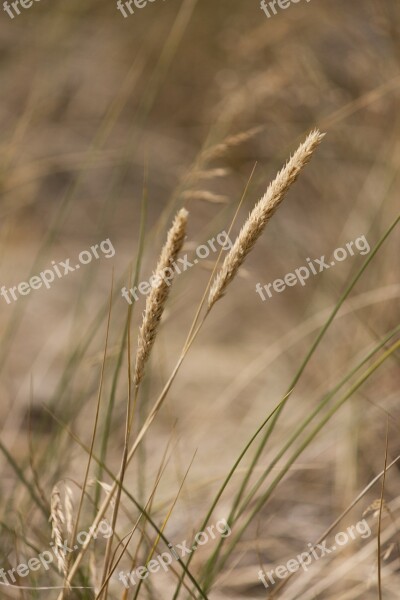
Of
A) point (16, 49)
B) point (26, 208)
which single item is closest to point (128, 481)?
point (26, 208)

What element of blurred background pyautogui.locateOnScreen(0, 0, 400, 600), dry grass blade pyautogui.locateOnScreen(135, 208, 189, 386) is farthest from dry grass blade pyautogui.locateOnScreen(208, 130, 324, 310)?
blurred background pyautogui.locateOnScreen(0, 0, 400, 600)

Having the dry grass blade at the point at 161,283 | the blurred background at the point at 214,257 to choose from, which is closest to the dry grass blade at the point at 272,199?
the dry grass blade at the point at 161,283

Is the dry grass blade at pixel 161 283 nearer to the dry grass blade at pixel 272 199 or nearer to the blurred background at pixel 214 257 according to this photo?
the dry grass blade at pixel 272 199

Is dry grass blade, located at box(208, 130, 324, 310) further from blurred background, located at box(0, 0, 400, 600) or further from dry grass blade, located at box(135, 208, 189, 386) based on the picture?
blurred background, located at box(0, 0, 400, 600)

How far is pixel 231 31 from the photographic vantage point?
2.99 meters

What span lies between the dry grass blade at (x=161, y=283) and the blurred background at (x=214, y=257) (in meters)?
0.25

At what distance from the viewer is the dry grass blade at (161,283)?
676 mm

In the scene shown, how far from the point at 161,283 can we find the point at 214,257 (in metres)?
2.17

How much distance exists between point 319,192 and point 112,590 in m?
1.68

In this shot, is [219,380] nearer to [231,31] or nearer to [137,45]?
[231,31]

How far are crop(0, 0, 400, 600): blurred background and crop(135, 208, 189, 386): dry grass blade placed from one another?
253 mm

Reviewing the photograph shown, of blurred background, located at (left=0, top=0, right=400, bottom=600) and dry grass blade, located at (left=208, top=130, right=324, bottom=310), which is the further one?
blurred background, located at (left=0, top=0, right=400, bottom=600)

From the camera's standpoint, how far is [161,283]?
0.69 meters

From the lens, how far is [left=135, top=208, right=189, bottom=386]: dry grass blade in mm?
676
